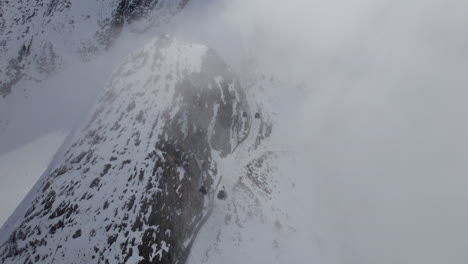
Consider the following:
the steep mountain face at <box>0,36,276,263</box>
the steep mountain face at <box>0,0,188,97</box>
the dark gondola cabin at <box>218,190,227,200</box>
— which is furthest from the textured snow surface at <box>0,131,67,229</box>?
the dark gondola cabin at <box>218,190,227,200</box>

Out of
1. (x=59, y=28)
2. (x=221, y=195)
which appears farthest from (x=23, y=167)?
(x=59, y=28)

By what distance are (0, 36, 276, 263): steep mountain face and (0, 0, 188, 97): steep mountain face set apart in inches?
644

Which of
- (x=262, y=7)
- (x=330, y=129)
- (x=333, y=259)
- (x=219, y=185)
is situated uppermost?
(x=262, y=7)

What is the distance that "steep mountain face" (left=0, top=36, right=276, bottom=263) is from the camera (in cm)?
3397

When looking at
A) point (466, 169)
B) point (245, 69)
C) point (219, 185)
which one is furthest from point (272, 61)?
point (466, 169)

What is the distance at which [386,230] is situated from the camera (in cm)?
6103


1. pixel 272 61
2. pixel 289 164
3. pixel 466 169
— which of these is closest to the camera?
pixel 289 164

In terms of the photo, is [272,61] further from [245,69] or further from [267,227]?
[267,227]

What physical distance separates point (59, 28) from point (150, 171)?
4552 centimetres

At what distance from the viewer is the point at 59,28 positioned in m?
66.8

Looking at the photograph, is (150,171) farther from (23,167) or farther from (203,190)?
(23,167)

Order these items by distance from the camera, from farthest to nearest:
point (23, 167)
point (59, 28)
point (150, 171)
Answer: point (59, 28), point (23, 167), point (150, 171)

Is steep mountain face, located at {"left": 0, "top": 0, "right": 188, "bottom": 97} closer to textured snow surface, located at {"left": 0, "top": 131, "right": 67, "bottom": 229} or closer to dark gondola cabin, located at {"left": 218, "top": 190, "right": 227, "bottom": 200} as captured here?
textured snow surface, located at {"left": 0, "top": 131, "right": 67, "bottom": 229}

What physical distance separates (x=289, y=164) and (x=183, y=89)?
22.1 m
